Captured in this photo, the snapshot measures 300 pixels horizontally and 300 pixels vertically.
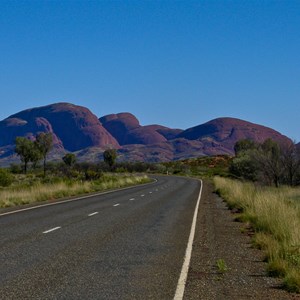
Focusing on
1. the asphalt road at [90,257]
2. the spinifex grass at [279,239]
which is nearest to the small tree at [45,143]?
the spinifex grass at [279,239]

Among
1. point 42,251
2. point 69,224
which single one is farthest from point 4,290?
point 69,224

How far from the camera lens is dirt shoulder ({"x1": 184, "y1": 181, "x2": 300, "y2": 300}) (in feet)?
25.0

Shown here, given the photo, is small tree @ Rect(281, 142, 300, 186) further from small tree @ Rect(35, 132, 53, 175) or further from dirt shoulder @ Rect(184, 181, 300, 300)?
small tree @ Rect(35, 132, 53, 175)

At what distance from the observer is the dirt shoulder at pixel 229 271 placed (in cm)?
763

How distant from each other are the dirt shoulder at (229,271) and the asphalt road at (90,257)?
0.35m

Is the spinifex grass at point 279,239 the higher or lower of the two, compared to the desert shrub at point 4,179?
lower

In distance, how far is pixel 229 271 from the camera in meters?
9.38

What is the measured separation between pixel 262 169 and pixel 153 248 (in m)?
32.3

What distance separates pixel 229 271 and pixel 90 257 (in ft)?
8.64

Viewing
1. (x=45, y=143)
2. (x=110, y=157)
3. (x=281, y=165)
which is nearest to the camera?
(x=281, y=165)

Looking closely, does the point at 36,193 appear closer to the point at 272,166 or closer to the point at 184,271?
the point at 272,166

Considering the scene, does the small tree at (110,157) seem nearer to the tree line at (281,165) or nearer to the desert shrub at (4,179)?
the desert shrub at (4,179)

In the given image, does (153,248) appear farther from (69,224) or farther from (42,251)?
(69,224)

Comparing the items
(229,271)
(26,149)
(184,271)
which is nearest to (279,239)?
(229,271)
